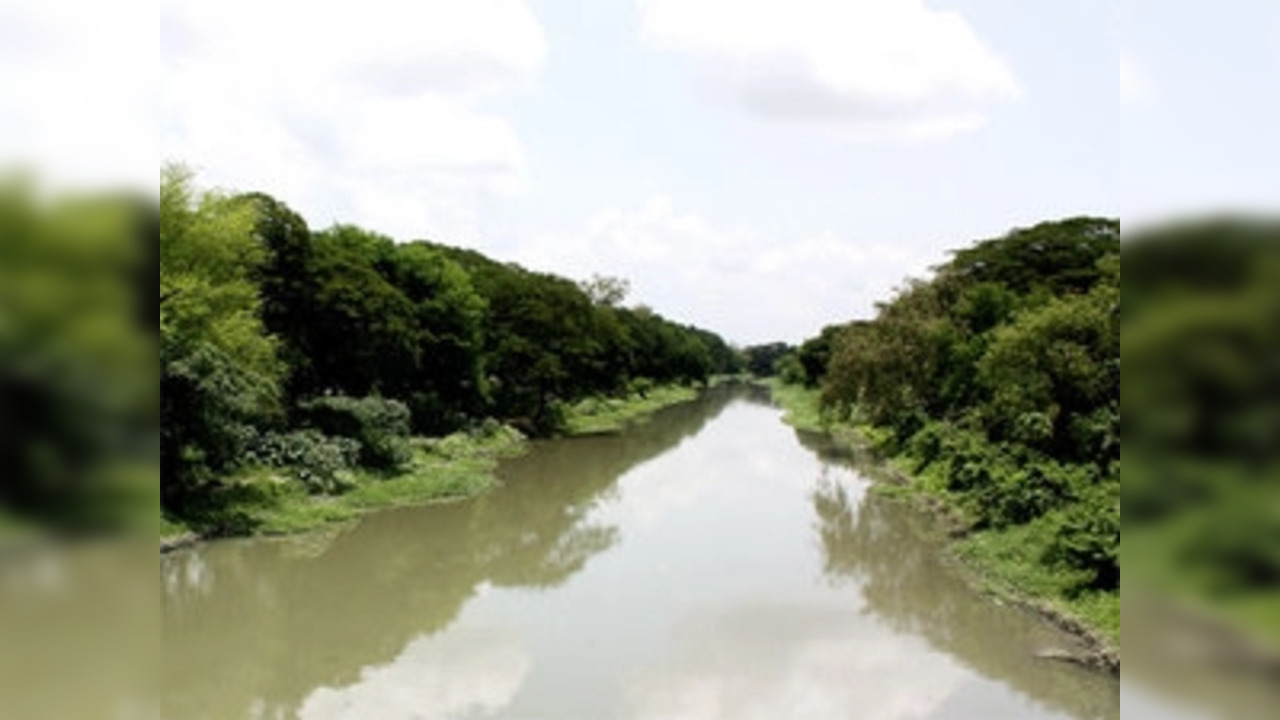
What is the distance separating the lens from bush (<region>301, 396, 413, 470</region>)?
33062 millimetres

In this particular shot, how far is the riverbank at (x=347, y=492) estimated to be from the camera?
23.6 meters

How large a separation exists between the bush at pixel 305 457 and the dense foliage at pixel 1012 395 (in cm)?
1666

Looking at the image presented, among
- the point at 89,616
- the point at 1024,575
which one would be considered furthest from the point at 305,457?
the point at 89,616

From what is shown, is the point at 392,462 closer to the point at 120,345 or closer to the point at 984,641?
the point at 984,641

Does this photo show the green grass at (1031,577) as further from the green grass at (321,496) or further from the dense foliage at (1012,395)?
the green grass at (321,496)

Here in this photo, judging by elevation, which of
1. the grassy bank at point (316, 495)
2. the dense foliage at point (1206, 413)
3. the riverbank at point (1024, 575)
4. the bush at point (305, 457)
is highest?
the dense foliage at point (1206, 413)

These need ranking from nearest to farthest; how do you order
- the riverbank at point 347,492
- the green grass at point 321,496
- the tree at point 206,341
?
the tree at point 206,341 → the riverbank at point 347,492 → the green grass at point 321,496

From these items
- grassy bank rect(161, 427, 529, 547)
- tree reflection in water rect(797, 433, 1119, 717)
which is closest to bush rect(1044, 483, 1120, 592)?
tree reflection in water rect(797, 433, 1119, 717)

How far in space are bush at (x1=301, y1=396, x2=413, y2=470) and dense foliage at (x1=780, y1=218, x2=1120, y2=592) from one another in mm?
16806

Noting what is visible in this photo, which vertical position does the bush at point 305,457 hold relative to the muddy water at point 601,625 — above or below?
above

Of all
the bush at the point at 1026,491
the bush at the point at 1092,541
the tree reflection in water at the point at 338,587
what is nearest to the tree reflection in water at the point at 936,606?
the bush at the point at 1092,541

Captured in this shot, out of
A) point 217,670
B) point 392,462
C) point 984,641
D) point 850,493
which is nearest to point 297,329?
point 392,462

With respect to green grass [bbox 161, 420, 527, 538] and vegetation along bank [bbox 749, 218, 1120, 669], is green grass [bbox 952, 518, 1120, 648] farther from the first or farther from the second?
green grass [bbox 161, 420, 527, 538]

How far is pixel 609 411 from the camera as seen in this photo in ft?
242
